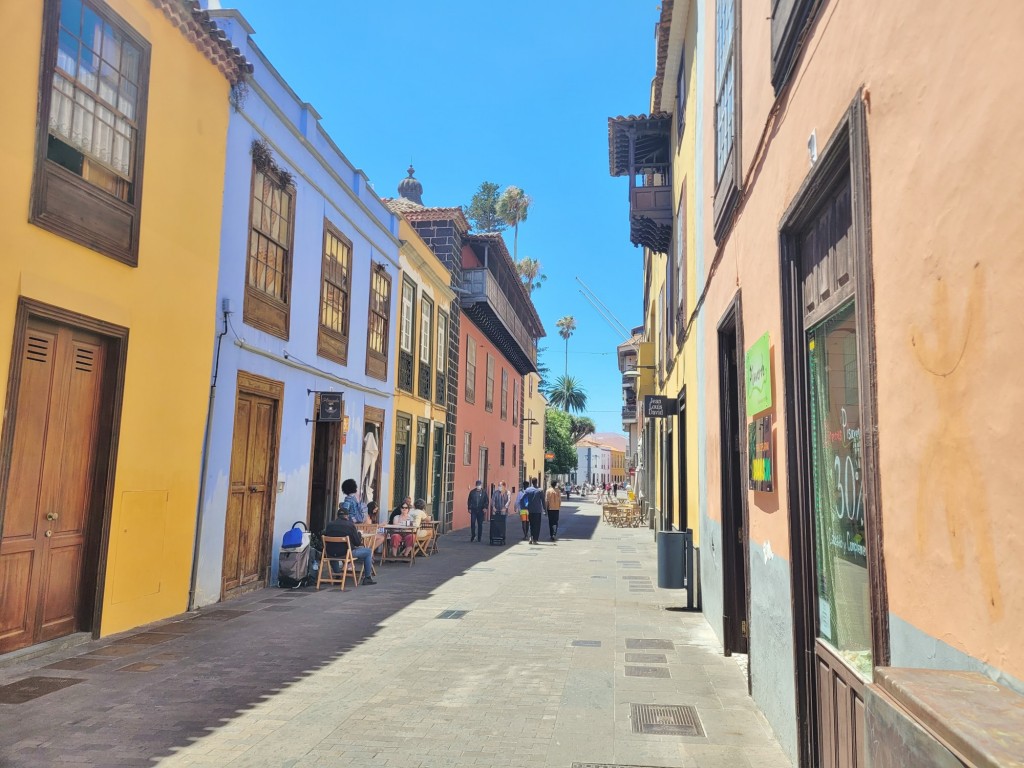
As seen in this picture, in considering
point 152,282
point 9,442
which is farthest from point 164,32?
point 9,442

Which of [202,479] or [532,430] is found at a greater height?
Result: [532,430]

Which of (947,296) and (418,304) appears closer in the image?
(947,296)

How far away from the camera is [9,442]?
19.6ft

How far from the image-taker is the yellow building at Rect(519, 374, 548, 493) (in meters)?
39.7

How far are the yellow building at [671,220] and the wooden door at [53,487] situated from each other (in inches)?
264

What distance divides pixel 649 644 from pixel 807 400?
397cm

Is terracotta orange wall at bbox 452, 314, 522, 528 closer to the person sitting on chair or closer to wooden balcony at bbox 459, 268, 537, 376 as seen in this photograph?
wooden balcony at bbox 459, 268, 537, 376

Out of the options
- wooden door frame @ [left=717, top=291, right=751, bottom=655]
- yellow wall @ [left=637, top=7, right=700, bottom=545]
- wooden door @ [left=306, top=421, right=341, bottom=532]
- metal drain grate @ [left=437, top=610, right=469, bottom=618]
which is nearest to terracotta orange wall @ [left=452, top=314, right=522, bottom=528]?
wooden door @ [left=306, top=421, right=341, bottom=532]

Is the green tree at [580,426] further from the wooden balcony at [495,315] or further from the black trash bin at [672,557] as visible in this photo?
the black trash bin at [672,557]

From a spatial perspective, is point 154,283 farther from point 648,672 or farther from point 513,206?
point 513,206

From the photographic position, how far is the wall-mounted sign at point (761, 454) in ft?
16.1

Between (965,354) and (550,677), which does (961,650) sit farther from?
(550,677)

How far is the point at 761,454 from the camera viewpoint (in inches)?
202

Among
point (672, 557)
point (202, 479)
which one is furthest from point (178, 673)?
point (672, 557)
